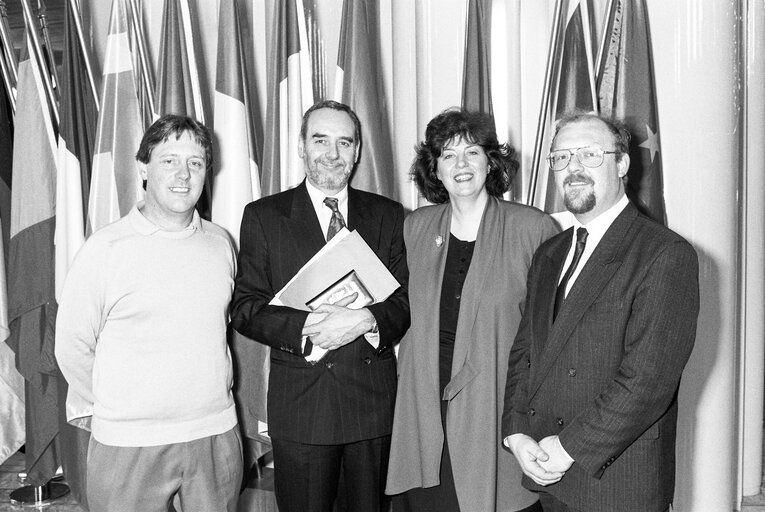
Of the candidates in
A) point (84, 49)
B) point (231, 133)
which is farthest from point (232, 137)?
point (84, 49)

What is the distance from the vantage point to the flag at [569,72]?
10.0 ft

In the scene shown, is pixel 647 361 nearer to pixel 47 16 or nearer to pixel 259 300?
pixel 259 300

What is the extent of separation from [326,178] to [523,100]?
63.8 inches

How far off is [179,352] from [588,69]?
82.9 inches

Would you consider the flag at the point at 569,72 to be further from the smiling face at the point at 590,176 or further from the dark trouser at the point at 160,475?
the dark trouser at the point at 160,475

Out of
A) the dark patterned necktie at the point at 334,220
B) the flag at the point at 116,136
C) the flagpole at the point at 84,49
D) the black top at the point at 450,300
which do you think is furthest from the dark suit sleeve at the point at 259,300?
the flagpole at the point at 84,49

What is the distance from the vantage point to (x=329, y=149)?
95.3 inches

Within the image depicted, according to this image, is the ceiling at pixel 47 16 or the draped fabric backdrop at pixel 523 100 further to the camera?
the ceiling at pixel 47 16

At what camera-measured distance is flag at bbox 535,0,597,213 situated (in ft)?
10.0

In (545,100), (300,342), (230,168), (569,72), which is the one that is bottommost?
(300,342)

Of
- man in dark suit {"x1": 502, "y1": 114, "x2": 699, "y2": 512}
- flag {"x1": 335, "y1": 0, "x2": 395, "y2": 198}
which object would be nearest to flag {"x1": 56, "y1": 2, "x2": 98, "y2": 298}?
flag {"x1": 335, "y1": 0, "x2": 395, "y2": 198}

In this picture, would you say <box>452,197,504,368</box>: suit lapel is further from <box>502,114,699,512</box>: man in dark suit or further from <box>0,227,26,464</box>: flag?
<box>0,227,26,464</box>: flag

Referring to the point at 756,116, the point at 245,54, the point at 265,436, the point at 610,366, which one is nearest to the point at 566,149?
the point at 610,366

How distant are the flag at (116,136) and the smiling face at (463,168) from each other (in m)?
1.63
